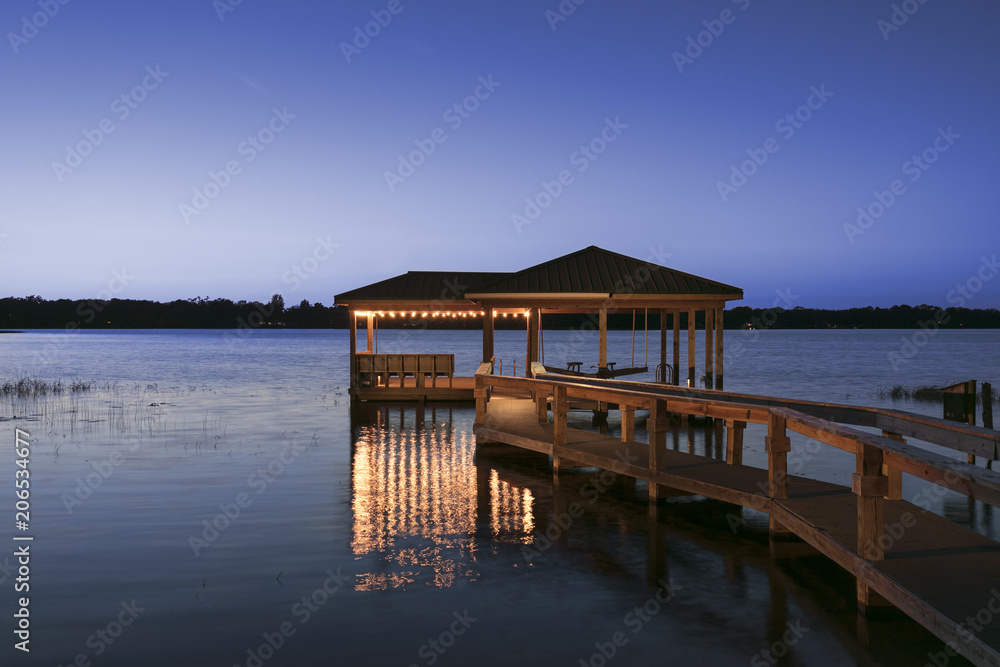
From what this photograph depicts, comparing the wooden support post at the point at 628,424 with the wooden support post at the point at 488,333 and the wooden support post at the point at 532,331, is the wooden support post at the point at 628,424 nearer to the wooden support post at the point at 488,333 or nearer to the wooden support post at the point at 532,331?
the wooden support post at the point at 488,333

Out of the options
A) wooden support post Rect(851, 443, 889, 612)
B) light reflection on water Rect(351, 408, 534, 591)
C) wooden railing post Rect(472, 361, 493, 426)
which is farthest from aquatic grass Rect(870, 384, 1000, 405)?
wooden support post Rect(851, 443, 889, 612)

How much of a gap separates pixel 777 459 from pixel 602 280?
12.7 m

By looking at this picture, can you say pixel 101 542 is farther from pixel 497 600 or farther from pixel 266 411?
pixel 266 411

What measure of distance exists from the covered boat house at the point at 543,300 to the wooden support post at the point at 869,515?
1187cm

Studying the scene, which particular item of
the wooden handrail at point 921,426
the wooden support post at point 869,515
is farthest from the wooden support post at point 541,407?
the wooden support post at point 869,515

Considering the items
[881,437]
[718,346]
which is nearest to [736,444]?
[881,437]

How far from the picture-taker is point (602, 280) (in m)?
20.0

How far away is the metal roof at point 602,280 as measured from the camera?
19.4 metres

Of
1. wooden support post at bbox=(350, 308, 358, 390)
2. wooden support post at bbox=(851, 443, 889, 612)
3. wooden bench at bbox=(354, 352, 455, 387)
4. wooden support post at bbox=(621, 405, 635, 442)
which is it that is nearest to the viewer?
wooden support post at bbox=(851, 443, 889, 612)

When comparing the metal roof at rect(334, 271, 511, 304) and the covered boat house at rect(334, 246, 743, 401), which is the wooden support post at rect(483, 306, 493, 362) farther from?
the metal roof at rect(334, 271, 511, 304)

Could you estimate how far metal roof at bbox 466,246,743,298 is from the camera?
63.8 ft

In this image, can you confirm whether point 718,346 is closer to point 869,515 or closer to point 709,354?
point 709,354

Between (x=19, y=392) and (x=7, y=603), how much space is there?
2417 cm

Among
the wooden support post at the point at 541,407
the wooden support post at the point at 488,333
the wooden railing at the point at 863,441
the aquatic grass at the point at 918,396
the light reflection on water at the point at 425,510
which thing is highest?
the wooden support post at the point at 488,333
